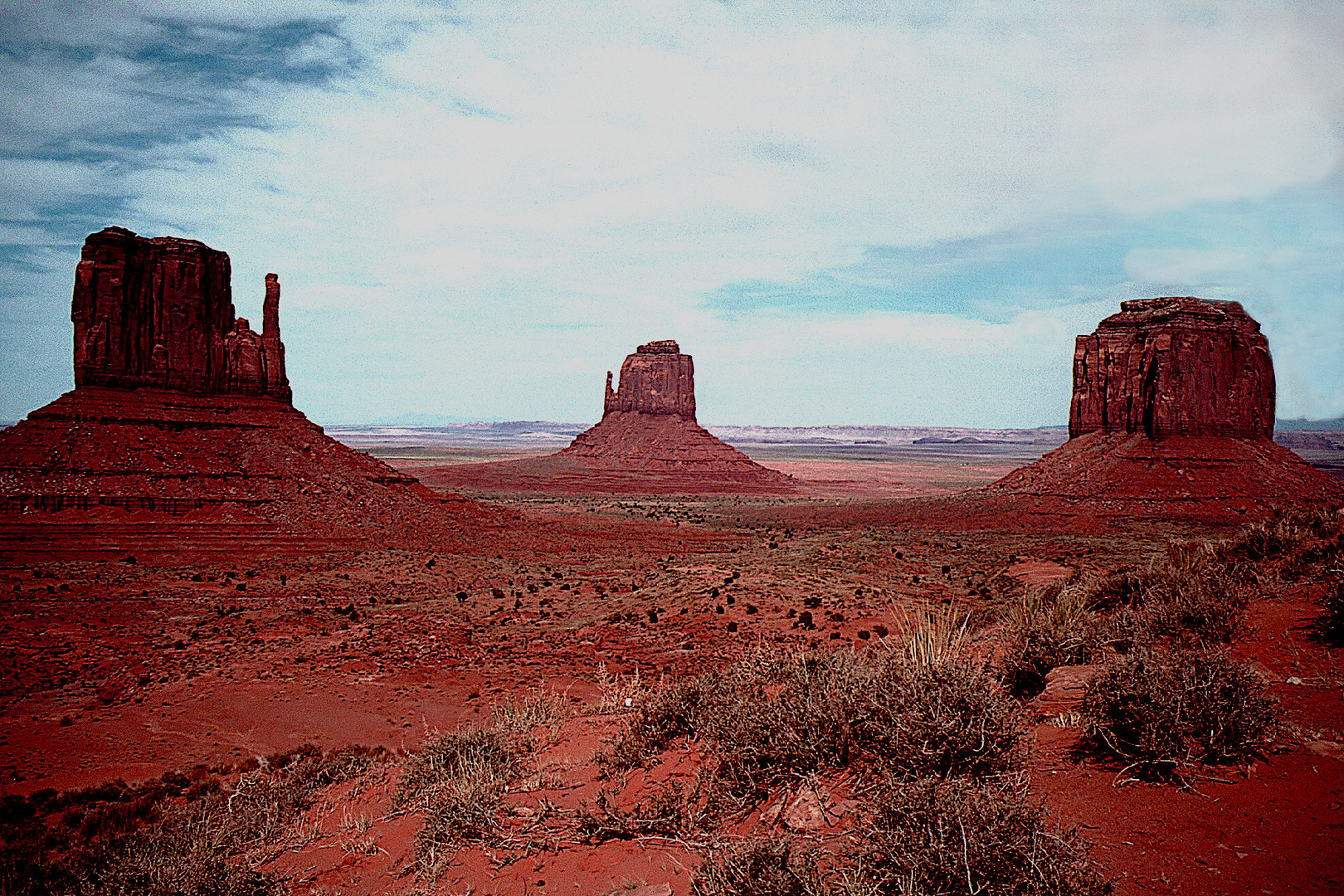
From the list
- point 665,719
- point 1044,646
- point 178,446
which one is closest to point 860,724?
point 665,719

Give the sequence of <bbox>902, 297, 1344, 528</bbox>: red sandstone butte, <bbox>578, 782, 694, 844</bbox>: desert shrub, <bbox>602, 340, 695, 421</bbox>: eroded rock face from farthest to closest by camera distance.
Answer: <bbox>602, 340, 695, 421</bbox>: eroded rock face, <bbox>902, 297, 1344, 528</bbox>: red sandstone butte, <bbox>578, 782, 694, 844</bbox>: desert shrub

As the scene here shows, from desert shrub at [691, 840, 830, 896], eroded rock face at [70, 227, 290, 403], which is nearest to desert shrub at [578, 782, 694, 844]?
desert shrub at [691, 840, 830, 896]

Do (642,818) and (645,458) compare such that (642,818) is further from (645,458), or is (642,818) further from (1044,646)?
(645,458)

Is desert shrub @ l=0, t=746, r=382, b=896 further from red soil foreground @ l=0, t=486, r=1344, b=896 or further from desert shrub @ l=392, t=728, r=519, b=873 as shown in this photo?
desert shrub @ l=392, t=728, r=519, b=873

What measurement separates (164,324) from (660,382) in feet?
208

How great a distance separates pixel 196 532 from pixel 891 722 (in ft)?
117

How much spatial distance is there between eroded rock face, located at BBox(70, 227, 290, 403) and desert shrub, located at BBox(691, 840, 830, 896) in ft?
141

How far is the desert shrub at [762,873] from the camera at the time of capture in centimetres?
352

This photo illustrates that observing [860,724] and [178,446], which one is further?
[178,446]

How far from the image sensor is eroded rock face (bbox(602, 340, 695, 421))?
312ft

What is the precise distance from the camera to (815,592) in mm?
20391

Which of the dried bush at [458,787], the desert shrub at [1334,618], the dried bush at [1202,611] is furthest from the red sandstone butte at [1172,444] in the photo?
the dried bush at [458,787]

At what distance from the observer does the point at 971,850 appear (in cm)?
326

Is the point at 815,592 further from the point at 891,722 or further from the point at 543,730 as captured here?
the point at 891,722
